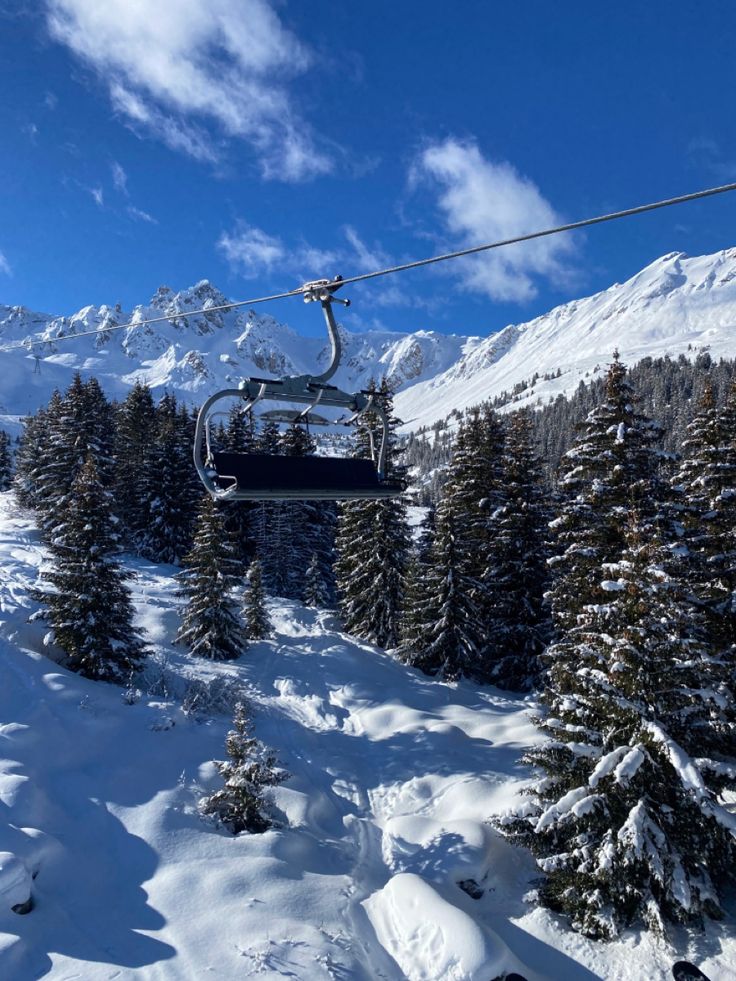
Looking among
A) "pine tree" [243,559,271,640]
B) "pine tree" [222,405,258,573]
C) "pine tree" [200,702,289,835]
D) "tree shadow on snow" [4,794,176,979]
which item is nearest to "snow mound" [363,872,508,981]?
"pine tree" [200,702,289,835]

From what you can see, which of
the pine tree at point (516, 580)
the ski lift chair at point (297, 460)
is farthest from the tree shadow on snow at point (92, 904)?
the pine tree at point (516, 580)

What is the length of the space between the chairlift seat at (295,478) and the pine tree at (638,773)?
18.9 feet

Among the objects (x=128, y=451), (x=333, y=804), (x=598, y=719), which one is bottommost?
(x=333, y=804)

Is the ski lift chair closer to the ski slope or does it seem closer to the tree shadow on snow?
the ski slope

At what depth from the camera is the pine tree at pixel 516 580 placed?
24.0 m

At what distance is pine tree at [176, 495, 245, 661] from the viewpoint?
76.4 feet

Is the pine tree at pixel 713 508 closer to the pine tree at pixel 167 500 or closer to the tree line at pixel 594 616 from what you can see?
the tree line at pixel 594 616

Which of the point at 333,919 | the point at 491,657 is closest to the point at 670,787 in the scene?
the point at 333,919

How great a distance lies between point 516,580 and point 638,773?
48.1 feet

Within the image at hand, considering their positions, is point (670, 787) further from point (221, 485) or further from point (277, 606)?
point (277, 606)

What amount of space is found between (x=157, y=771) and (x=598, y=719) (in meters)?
9.91

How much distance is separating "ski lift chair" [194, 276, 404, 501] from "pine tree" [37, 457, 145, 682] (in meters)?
14.0

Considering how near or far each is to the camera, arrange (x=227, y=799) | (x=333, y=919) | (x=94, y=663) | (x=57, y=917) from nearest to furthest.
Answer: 1. (x=57, y=917)
2. (x=333, y=919)
3. (x=227, y=799)
4. (x=94, y=663)

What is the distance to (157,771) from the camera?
13.0 m
